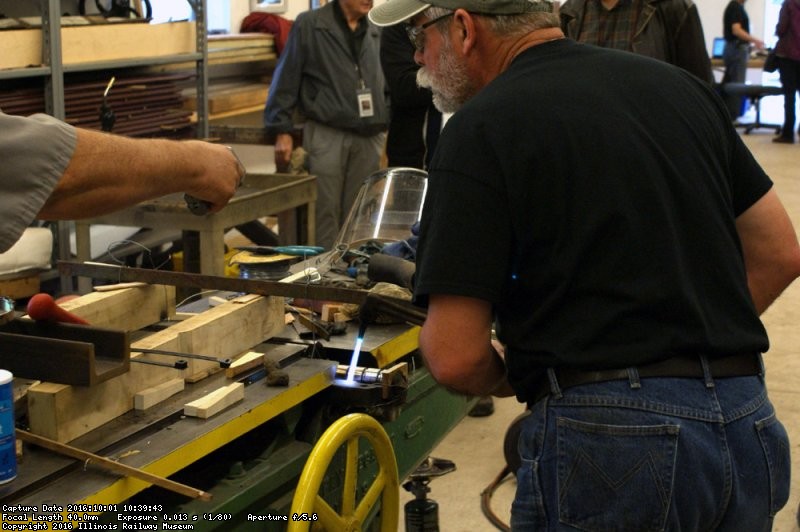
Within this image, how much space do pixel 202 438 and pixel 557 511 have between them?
54cm

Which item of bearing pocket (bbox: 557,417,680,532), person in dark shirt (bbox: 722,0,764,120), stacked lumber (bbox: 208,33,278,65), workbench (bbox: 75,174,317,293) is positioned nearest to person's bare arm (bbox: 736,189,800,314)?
bearing pocket (bbox: 557,417,680,532)

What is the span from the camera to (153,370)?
1670mm

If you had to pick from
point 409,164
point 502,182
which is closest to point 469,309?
point 502,182

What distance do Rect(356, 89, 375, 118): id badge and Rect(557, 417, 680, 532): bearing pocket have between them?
3490 mm

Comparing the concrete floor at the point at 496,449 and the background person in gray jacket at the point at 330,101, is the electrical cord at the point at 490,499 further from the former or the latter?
the background person in gray jacket at the point at 330,101

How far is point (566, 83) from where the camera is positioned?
1.43m

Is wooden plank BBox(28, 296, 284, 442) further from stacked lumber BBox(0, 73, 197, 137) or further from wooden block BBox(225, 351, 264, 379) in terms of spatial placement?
stacked lumber BBox(0, 73, 197, 137)

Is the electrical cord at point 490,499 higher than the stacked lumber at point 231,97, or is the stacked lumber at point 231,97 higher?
the stacked lumber at point 231,97

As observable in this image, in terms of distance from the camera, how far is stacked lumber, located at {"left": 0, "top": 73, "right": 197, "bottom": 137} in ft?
12.3

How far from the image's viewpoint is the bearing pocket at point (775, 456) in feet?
4.85

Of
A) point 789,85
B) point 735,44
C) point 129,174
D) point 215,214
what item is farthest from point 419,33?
point 735,44

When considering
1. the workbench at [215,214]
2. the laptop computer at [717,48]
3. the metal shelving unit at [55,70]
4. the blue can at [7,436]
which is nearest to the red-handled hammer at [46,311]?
the blue can at [7,436]

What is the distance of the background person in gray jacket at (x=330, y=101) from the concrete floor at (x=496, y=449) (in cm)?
152

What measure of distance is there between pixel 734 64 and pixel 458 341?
10.3m
